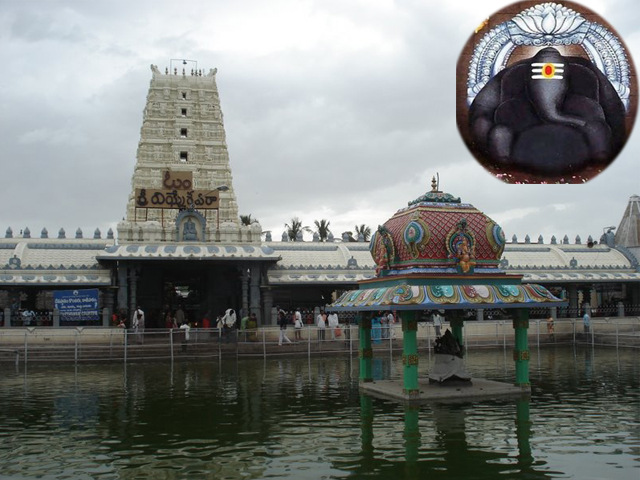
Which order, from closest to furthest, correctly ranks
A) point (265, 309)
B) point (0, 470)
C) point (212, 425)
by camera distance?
point (0, 470)
point (212, 425)
point (265, 309)

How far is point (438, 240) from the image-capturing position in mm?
15906

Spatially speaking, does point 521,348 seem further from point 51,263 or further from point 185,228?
point 51,263

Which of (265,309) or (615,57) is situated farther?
(265,309)

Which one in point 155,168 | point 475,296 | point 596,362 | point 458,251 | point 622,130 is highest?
point 155,168

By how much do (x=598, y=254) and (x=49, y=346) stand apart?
34514mm

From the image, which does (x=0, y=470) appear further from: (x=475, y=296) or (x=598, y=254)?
(x=598, y=254)

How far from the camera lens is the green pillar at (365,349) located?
18.4 metres

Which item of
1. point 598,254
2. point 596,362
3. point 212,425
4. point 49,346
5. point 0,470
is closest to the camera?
point 0,470

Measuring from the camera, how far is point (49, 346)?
1125 inches

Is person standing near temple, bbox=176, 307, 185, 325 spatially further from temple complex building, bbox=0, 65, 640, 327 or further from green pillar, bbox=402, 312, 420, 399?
green pillar, bbox=402, 312, 420, 399

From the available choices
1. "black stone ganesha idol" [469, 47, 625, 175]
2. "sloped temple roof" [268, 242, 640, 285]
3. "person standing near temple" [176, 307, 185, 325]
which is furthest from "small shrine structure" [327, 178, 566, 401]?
"sloped temple roof" [268, 242, 640, 285]

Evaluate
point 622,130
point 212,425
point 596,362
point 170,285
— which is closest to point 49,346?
point 170,285

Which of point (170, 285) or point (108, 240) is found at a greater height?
point (108, 240)

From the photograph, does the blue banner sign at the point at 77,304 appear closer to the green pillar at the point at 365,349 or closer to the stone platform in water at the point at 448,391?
the green pillar at the point at 365,349
